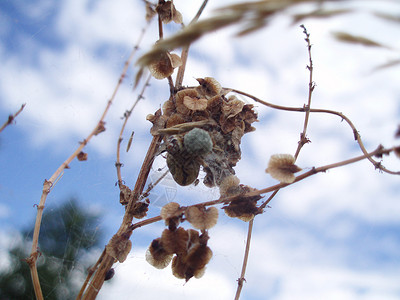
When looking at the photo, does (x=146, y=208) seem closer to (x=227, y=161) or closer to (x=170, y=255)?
(x=170, y=255)

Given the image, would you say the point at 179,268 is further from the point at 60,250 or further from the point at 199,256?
the point at 60,250

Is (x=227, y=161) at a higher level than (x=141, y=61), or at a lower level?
higher

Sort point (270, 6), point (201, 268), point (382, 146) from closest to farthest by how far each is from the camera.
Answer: point (270, 6), point (382, 146), point (201, 268)

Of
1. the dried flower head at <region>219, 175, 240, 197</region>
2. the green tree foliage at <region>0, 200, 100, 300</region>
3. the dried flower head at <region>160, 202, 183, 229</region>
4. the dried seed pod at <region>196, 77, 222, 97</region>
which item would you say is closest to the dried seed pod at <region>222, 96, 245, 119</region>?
the dried seed pod at <region>196, 77, 222, 97</region>

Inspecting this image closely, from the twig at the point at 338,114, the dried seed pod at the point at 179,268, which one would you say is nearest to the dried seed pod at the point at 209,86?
the twig at the point at 338,114

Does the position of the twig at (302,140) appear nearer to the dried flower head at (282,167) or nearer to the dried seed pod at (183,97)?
the dried flower head at (282,167)

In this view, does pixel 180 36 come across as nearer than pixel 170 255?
Yes

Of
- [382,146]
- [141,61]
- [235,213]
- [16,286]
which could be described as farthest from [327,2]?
[16,286]
